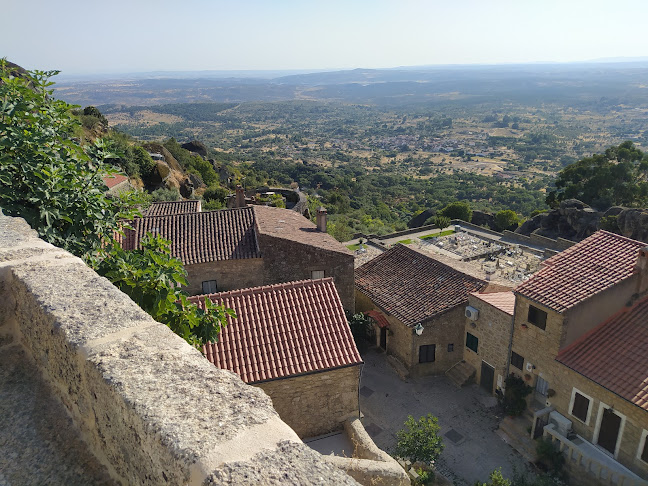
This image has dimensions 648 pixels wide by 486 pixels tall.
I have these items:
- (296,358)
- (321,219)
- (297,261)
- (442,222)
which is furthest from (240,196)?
(442,222)

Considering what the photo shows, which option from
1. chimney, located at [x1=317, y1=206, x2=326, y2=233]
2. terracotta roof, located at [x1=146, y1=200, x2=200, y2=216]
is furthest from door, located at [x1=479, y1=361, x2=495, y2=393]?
terracotta roof, located at [x1=146, y1=200, x2=200, y2=216]

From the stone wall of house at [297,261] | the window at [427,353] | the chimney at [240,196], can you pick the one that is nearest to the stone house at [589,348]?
the window at [427,353]

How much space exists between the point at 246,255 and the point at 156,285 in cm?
1441

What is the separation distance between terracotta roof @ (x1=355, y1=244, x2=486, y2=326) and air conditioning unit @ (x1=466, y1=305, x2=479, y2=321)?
2.49ft

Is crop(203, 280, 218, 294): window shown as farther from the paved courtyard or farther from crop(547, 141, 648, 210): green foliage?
crop(547, 141, 648, 210): green foliage

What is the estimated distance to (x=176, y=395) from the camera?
280 cm

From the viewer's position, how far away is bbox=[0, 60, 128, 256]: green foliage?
18.6 feet

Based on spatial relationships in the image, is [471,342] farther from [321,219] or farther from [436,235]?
[436,235]

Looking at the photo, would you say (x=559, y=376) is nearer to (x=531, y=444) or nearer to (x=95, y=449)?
(x=531, y=444)

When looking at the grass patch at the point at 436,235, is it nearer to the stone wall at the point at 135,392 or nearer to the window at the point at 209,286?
the window at the point at 209,286

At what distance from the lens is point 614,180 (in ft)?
158

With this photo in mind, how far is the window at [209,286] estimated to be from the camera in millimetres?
20672

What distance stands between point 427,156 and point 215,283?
18439cm

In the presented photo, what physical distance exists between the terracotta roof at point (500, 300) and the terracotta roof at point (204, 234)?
9.56 m
